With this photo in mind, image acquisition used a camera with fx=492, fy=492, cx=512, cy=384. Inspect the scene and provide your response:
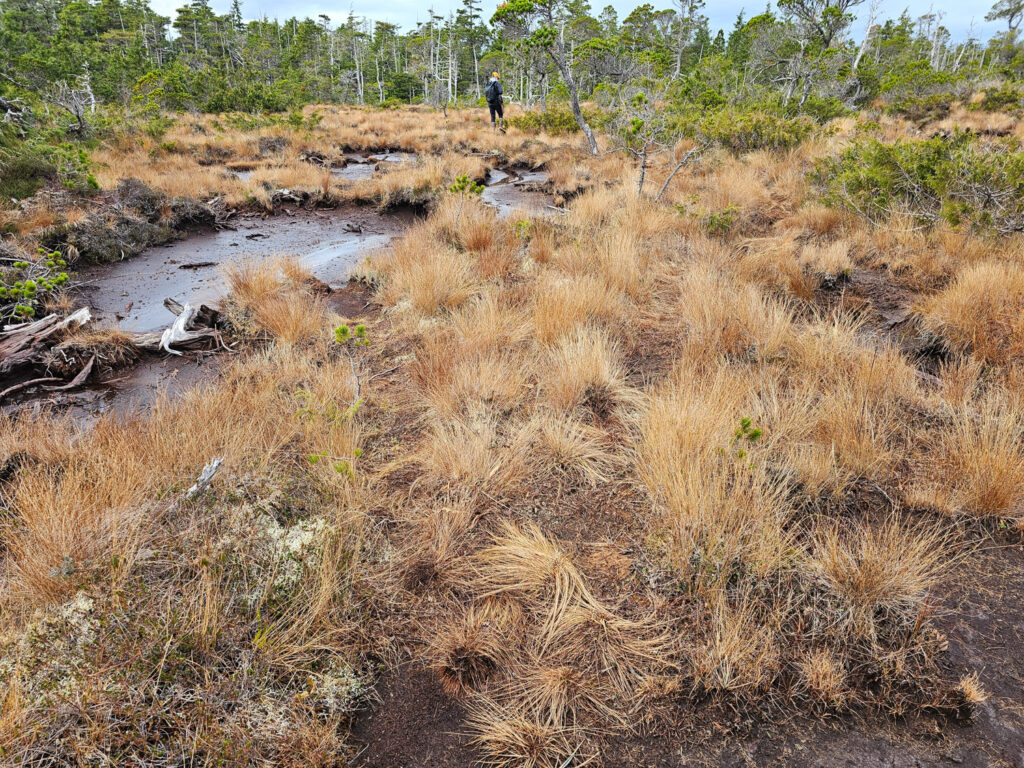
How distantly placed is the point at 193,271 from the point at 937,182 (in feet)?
32.0

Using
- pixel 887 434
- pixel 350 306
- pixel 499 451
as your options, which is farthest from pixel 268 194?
pixel 887 434

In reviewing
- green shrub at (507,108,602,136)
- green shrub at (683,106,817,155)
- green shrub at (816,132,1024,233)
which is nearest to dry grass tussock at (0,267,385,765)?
green shrub at (816,132,1024,233)

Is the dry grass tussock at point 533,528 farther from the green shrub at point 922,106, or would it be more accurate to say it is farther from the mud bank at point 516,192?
the green shrub at point 922,106

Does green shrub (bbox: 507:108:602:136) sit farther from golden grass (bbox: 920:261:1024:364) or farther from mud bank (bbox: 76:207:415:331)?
golden grass (bbox: 920:261:1024:364)

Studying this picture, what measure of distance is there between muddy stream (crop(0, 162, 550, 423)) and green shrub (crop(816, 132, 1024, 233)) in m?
5.21

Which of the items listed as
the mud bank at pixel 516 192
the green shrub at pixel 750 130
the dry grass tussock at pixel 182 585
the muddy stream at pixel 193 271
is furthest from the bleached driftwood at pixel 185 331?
the green shrub at pixel 750 130

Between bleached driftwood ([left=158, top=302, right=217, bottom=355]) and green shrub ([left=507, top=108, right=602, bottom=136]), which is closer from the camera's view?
bleached driftwood ([left=158, top=302, right=217, bottom=355])

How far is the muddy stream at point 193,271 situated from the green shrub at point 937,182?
5206 mm

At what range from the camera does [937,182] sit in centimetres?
555

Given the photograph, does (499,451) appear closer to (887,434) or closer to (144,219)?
(887,434)

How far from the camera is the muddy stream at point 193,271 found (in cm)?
428

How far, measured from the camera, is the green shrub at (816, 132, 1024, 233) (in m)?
5.05

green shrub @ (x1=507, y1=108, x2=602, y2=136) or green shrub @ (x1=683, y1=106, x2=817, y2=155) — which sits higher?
green shrub @ (x1=507, y1=108, x2=602, y2=136)

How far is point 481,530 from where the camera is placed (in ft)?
8.61
